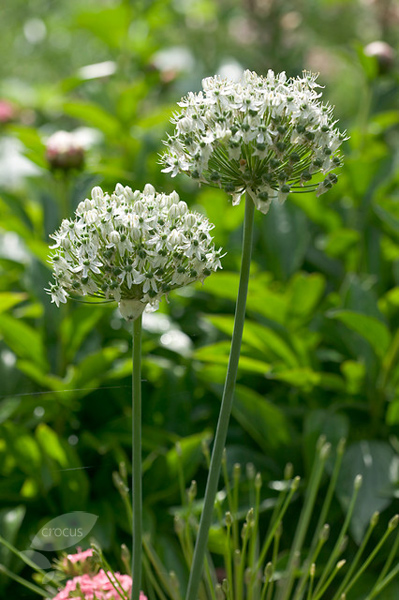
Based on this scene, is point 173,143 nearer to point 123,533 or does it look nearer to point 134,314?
point 134,314

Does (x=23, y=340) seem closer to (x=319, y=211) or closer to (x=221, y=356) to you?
(x=221, y=356)

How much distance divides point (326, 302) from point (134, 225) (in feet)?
3.43

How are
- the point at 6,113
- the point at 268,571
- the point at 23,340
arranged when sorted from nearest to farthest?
the point at 268,571 → the point at 23,340 → the point at 6,113

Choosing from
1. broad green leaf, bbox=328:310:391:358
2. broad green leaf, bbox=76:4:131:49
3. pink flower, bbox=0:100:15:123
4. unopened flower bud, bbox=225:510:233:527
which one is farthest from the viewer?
pink flower, bbox=0:100:15:123

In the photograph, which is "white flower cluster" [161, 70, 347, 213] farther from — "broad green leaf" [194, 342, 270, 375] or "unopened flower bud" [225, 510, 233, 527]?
"broad green leaf" [194, 342, 270, 375]

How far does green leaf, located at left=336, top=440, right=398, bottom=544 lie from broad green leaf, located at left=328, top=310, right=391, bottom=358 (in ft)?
0.64

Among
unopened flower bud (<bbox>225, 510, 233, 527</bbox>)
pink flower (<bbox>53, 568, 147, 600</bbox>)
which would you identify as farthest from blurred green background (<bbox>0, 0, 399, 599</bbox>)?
unopened flower bud (<bbox>225, 510, 233, 527</bbox>)

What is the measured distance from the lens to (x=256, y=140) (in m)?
0.71

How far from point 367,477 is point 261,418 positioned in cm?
23

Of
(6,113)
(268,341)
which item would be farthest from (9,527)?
(6,113)

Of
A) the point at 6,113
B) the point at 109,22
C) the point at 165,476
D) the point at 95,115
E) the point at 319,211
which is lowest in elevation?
the point at 165,476

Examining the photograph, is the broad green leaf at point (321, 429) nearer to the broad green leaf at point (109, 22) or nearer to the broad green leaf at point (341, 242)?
the broad green leaf at point (341, 242)

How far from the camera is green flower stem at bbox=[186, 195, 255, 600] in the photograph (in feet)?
2.45

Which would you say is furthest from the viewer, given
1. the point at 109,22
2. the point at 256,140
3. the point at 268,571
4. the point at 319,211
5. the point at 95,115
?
the point at 109,22
